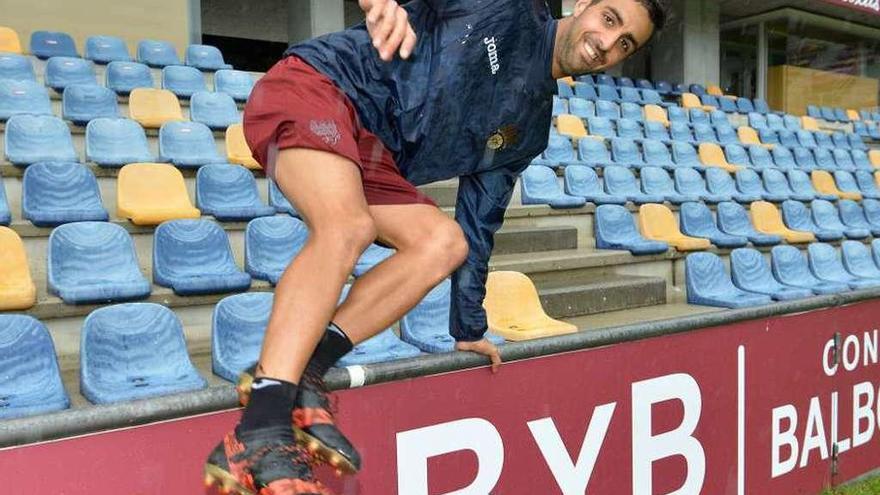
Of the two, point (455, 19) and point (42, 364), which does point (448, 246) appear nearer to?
point (455, 19)

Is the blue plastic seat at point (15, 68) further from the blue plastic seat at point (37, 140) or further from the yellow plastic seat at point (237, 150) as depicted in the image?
the yellow plastic seat at point (237, 150)

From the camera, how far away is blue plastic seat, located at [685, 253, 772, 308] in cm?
467

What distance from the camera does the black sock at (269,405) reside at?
121 centimetres

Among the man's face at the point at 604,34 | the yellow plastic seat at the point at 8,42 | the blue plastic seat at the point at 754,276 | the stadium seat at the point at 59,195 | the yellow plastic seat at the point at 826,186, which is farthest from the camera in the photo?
the yellow plastic seat at the point at 826,186

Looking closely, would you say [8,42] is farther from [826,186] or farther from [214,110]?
[826,186]

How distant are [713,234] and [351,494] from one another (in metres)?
4.74

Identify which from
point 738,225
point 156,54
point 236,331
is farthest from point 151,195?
point 738,225

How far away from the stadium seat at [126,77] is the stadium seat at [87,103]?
606 millimetres

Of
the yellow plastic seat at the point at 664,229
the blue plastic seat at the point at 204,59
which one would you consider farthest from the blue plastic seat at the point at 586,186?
the blue plastic seat at the point at 204,59

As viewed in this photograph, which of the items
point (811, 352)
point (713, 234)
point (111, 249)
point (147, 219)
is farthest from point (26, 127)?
point (713, 234)

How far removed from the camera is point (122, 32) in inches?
308

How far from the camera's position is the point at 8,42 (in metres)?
6.31

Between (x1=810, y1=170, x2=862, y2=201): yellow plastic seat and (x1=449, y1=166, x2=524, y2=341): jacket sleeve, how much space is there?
285 inches

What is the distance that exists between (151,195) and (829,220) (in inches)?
225
